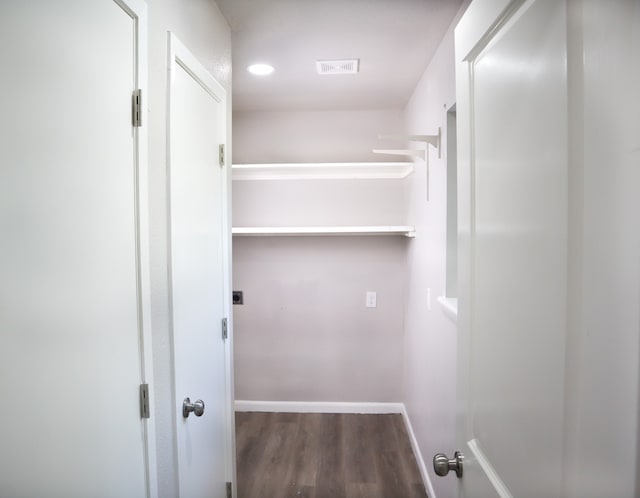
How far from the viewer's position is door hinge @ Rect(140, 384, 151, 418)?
1.06 metres

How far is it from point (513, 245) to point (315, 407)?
9.78 ft

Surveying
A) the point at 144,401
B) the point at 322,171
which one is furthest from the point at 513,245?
the point at 322,171

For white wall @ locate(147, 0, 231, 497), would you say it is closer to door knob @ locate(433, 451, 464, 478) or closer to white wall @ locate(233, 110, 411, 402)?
door knob @ locate(433, 451, 464, 478)

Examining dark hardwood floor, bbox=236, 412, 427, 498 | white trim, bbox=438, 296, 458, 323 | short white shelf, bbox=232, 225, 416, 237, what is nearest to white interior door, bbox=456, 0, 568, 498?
white trim, bbox=438, 296, 458, 323

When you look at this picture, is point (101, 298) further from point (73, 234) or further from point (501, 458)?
point (501, 458)

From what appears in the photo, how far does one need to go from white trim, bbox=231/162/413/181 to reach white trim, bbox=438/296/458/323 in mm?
1251

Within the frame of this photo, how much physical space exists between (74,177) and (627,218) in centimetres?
94

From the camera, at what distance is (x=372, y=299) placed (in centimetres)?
333

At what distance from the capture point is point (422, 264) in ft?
8.38

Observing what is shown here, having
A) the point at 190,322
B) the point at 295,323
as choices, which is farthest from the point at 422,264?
the point at 190,322

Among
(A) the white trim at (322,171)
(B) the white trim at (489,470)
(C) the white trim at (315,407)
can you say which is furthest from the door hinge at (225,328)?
(C) the white trim at (315,407)

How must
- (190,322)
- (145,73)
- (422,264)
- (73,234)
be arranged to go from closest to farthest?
(73,234) < (145,73) < (190,322) < (422,264)

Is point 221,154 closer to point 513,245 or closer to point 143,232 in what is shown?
point 143,232

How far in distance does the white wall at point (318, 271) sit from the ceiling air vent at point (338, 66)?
2.87 ft
